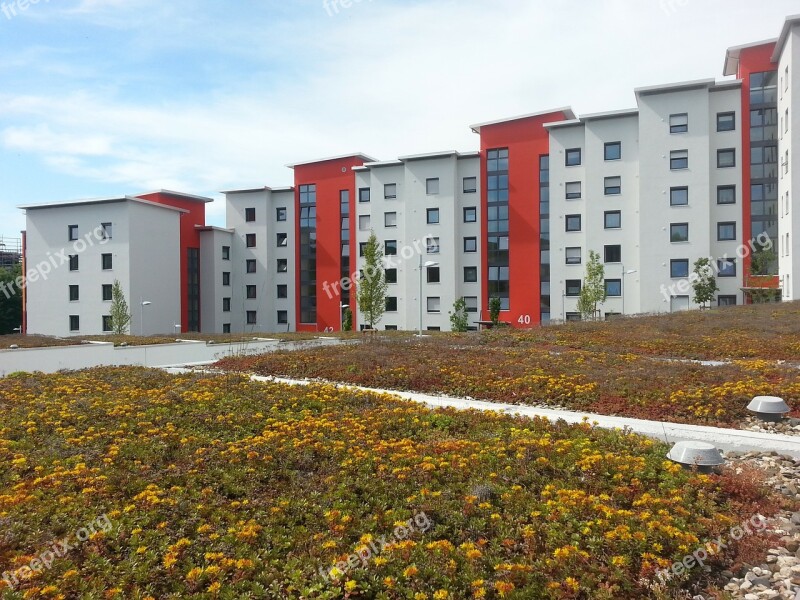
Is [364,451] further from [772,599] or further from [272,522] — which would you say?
[772,599]

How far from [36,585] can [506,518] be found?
4.11 meters

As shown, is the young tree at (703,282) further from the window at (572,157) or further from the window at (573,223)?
the window at (572,157)

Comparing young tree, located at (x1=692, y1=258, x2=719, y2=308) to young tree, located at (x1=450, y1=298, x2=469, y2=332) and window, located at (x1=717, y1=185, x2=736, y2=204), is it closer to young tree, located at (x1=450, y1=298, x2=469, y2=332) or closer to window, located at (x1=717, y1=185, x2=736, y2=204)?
window, located at (x1=717, y1=185, x2=736, y2=204)

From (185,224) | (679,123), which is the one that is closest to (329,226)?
(185,224)

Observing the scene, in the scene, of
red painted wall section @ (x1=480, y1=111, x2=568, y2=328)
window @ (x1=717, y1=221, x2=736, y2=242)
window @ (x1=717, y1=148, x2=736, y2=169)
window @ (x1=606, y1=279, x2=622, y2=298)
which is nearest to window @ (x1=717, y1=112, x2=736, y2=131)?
window @ (x1=717, y1=148, x2=736, y2=169)

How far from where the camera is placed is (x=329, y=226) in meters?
58.8

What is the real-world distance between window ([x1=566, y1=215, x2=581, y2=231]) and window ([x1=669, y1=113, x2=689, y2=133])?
8987 mm

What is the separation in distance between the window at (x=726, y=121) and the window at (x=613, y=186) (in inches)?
293

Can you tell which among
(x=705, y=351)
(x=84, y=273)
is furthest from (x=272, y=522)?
(x=84, y=273)

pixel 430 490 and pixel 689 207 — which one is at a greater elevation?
pixel 689 207

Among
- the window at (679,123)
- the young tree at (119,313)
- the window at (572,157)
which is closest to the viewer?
the window at (679,123)

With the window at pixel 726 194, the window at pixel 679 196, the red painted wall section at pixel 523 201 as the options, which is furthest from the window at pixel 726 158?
the red painted wall section at pixel 523 201

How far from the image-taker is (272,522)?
5867 millimetres

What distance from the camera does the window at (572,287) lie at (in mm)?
47094
